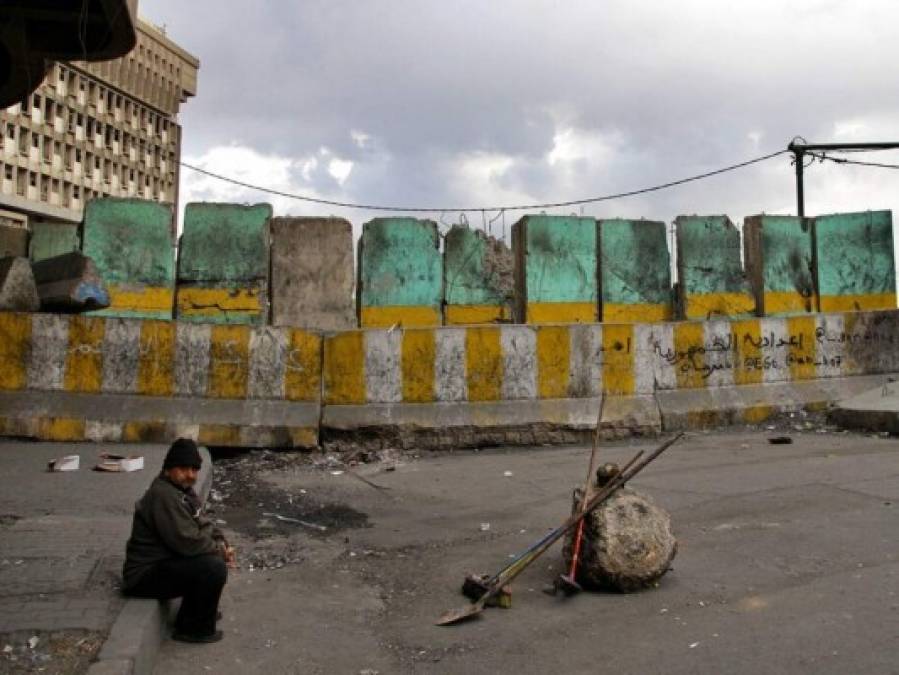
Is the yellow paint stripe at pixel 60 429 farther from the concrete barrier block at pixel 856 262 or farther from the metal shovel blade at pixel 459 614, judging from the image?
the concrete barrier block at pixel 856 262

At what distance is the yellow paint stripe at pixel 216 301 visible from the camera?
10.0m

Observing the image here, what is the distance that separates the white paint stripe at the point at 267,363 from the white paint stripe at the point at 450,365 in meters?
1.71

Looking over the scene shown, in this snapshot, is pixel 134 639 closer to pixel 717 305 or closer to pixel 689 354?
pixel 689 354

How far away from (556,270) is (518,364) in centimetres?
181

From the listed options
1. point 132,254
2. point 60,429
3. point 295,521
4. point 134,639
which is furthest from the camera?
point 132,254

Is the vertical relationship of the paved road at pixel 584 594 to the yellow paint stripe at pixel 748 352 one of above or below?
below

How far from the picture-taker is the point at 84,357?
27.7 feet

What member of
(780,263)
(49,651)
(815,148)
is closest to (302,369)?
(49,651)

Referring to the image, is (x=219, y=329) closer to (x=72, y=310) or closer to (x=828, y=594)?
(x=72, y=310)

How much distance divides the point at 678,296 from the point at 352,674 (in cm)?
857

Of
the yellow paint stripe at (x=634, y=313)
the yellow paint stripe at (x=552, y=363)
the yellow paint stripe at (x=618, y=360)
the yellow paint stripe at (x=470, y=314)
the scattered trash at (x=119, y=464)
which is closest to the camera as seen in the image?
the scattered trash at (x=119, y=464)

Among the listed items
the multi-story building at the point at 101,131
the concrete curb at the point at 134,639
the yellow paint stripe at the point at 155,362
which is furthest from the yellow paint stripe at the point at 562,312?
the multi-story building at the point at 101,131

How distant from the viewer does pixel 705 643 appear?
354 cm

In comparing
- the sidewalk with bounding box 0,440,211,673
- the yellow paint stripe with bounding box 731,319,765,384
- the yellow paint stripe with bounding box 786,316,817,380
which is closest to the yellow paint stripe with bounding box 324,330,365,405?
the sidewalk with bounding box 0,440,211,673
